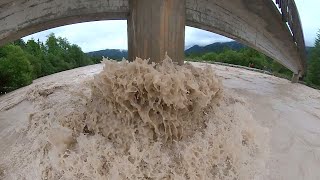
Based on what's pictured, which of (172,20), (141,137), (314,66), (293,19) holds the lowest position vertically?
(141,137)

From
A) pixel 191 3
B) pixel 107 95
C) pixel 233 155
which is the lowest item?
pixel 233 155

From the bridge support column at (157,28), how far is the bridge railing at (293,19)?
9.64ft

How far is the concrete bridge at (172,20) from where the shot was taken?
6.68 m

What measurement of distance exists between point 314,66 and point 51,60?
8518mm

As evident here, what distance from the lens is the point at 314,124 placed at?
305 inches

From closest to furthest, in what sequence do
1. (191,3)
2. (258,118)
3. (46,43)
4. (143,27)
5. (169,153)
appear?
(169,153)
(143,27)
(258,118)
(191,3)
(46,43)

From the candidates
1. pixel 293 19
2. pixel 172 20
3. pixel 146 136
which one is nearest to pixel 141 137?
pixel 146 136

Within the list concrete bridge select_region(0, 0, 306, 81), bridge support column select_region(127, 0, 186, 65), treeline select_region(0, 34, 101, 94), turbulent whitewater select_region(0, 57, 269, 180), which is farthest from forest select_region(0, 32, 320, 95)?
bridge support column select_region(127, 0, 186, 65)

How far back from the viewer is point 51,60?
14328mm

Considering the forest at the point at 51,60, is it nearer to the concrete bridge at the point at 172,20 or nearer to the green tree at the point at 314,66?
the green tree at the point at 314,66

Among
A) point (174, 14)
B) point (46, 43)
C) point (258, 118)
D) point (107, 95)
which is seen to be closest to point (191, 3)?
point (174, 14)

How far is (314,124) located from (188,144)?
2.87 m

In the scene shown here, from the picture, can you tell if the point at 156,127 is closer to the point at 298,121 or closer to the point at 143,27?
the point at 143,27

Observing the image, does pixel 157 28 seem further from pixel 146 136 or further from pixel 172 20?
pixel 146 136
